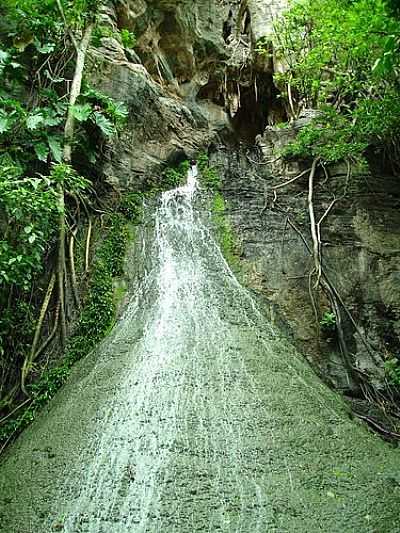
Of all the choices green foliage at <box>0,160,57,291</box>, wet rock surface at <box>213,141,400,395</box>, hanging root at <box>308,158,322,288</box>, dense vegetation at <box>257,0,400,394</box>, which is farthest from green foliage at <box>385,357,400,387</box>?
green foliage at <box>0,160,57,291</box>

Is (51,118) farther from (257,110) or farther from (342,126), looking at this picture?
(257,110)

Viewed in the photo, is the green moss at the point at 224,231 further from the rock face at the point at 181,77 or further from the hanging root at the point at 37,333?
the hanging root at the point at 37,333

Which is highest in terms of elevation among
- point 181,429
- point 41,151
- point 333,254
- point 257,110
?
point 257,110

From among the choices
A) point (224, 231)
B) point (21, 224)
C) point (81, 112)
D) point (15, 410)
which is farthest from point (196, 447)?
point (81, 112)

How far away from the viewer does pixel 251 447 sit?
3.93 metres

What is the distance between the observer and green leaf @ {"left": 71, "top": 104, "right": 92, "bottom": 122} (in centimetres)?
661

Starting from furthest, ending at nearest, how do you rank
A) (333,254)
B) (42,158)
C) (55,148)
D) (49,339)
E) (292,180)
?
(292,180)
(333,254)
(55,148)
(42,158)
(49,339)

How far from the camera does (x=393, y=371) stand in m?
5.66

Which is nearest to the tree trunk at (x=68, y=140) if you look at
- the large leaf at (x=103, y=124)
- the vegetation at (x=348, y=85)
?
the large leaf at (x=103, y=124)

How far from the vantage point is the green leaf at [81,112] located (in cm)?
661

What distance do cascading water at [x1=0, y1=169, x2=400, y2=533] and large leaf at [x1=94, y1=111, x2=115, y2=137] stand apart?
3.10m

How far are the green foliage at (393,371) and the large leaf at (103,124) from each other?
5.24m

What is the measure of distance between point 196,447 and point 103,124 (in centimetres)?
512

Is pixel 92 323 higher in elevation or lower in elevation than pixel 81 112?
lower
